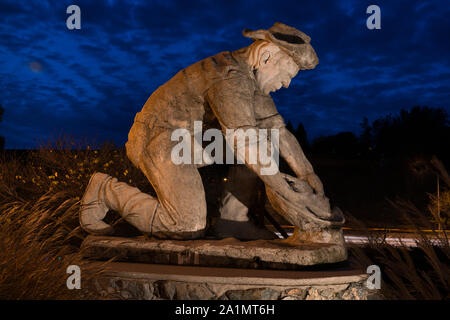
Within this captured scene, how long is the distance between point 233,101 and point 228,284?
4.04ft

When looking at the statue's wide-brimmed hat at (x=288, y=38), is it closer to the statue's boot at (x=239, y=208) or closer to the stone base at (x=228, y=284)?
the statue's boot at (x=239, y=208)

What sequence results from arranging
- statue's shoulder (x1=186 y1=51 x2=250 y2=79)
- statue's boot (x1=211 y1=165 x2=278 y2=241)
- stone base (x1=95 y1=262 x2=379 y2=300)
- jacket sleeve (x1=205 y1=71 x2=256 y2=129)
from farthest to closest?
statue's boot (x1=211 y1=165 x2=278 y2=241)
statue's shoulder (x1=186 y1=51 x2=250 y2=79)
jacket sleeve (x1=205 y1=71 x2=256 y2=129)
stone base (x1=95 y1=262 x2=379 y2=300)

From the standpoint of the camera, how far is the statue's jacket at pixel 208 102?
9.38 feet

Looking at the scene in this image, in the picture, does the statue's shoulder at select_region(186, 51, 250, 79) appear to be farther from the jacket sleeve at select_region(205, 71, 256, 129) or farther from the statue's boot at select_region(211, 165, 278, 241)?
the statue's boot at select_region(211, 165, 278, 241)

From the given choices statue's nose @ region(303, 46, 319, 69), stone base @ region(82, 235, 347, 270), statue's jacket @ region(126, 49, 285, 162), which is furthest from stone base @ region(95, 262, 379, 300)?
statue's nose @ region(303, 46, 319, 69)

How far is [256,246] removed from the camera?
2.70 m

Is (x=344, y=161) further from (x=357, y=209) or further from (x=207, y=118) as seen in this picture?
(x=207, y=118)

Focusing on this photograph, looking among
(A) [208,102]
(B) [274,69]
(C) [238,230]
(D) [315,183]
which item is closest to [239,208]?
(C) [238,230]

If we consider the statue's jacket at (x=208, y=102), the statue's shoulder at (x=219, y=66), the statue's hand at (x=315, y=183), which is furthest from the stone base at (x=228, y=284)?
the statue's shoulder at (x=219, y=66)

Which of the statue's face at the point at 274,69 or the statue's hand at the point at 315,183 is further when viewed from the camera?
the statue's face at the point at 274,69

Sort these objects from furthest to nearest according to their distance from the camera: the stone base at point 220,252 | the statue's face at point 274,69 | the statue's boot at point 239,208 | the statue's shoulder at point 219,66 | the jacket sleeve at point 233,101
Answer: the statue's boot at point 239,208
the statue's face at point 274,69
the statue's shoulder at point 219,66
the jacket sleeve at point 233,101
the stone base at point 220,252

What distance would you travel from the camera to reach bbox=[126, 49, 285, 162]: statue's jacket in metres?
2.86

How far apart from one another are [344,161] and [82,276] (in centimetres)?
2194
